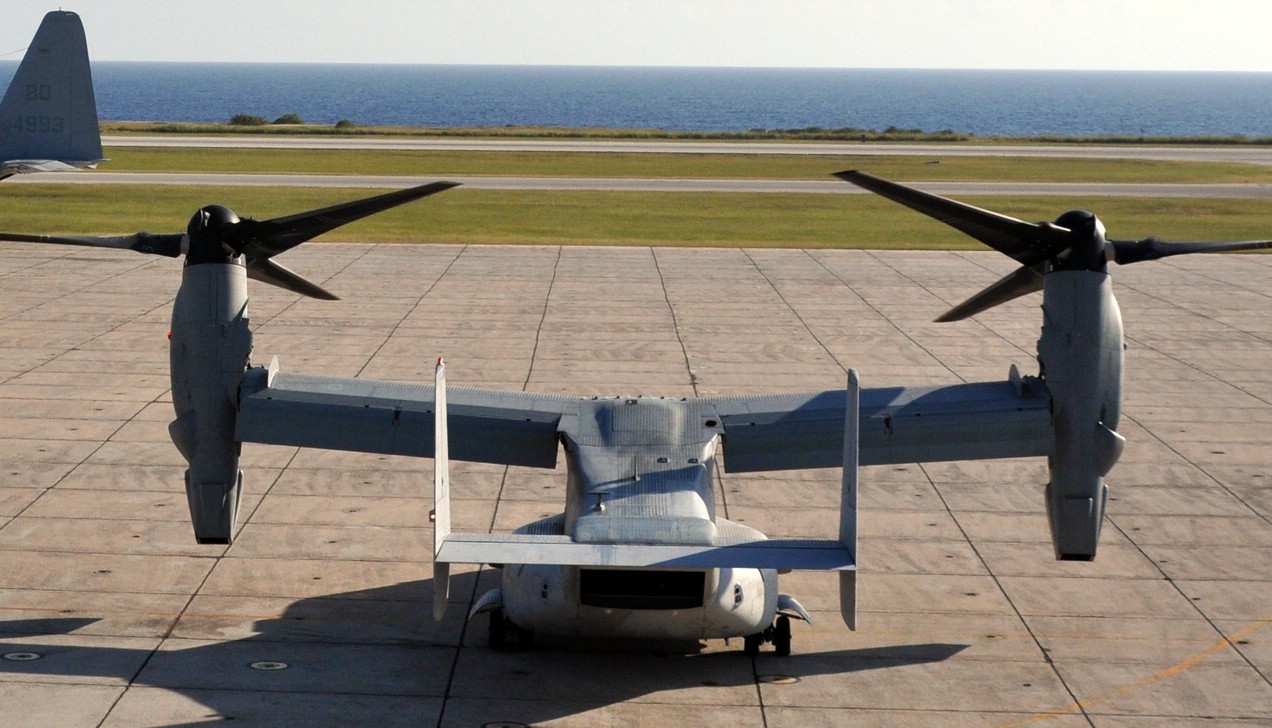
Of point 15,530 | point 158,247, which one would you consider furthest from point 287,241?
point 15,530

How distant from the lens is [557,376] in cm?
2986

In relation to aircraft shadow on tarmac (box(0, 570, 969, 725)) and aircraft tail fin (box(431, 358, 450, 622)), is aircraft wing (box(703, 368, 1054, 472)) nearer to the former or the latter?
aircraft shadow on tarmac (box(0, 570, 969, 725))

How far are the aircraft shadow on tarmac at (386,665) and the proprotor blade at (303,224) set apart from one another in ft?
15.0

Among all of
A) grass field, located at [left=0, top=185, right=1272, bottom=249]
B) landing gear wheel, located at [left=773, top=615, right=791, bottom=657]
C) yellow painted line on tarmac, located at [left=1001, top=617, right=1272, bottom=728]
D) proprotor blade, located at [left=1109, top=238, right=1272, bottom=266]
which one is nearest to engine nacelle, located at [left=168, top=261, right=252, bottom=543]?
landing gear wheel, located at [left=773, top=615, right=791, bottom=657]

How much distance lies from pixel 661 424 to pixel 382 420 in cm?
298

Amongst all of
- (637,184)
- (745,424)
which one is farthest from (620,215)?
(745,424)

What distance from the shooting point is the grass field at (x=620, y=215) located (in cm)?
5288

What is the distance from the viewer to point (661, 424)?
14477mm

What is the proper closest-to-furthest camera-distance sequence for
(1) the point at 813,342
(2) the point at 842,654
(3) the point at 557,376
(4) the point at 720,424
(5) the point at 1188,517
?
1. (4) the point at 720,424
2. (2) the point at 842,654
3. (5) the point at 1188,517
4. (3) the point at 557,376
5. (1) the point at 813,342

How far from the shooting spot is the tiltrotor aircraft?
4169 cm

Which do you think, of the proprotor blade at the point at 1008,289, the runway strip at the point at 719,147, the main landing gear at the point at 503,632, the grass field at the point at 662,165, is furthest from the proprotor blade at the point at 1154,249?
the runway strip at the point at 719,147

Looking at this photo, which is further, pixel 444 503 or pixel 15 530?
pixel 15 530

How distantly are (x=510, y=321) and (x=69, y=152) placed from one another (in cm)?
1695

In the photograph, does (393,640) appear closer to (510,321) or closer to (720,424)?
(720,424)
